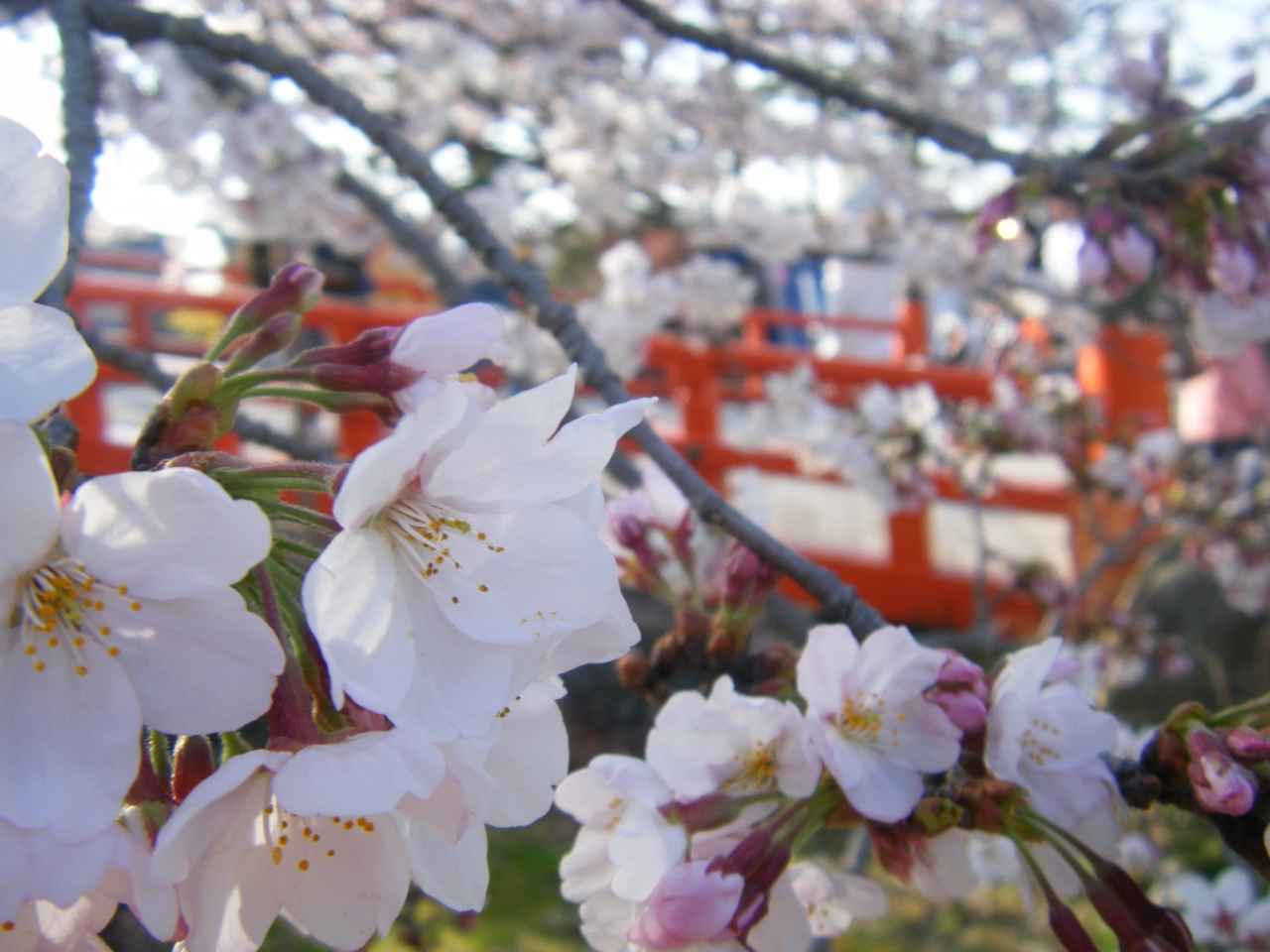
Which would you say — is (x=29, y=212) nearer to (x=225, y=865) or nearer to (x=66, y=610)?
(x=66, y=610)

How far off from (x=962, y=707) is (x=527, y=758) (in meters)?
0.40

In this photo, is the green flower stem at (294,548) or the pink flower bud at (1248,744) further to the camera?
the pink flower bud at (1248,744)

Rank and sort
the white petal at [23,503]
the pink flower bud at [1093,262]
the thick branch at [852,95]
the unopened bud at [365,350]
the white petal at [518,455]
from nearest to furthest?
the white petal at [23,503] → the white petal at [518,455] → the unopened bud at [365,350] → the thick branch at [852,95] → the pink flower bud at [1093,262]

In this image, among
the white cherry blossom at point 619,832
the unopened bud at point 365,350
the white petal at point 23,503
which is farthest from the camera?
the white cherry blossom at point 619,832

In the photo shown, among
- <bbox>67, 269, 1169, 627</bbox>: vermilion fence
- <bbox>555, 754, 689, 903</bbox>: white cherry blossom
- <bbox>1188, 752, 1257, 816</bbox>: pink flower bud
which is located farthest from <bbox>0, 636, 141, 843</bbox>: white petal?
<bbox>67, 269, 1169, 627</bbox>: vermilion fence

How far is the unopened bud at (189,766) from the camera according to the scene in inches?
22.7

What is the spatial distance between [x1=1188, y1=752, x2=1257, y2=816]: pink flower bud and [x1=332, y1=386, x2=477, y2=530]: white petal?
700 mm

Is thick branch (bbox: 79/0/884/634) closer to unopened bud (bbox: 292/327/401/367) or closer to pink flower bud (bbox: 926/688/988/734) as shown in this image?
pink flower bud (bbox: 926/688/988/734)

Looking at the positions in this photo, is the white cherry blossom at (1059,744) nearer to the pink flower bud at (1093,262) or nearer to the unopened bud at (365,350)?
the unopened bud at (365,350)

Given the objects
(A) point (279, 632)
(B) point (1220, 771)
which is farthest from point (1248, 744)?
(A) point (279, 632)

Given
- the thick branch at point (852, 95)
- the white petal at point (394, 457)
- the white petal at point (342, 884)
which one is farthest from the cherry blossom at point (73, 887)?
the thick branch at point (852, 95)

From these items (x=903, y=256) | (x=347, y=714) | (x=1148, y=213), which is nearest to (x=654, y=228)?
(x=903, y=256)

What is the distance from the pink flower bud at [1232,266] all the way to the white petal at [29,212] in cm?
148

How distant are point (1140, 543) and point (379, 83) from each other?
4706 millimetres
